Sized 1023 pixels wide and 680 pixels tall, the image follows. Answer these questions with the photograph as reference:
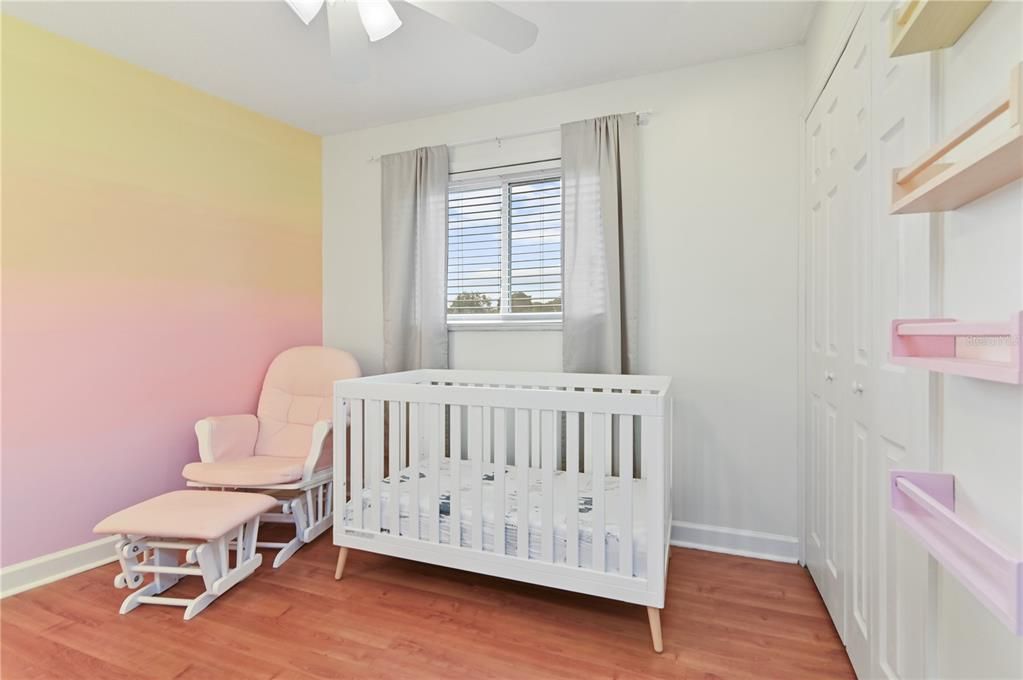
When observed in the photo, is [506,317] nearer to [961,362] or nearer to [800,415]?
[800,415]

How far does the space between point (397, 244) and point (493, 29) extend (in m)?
1.57

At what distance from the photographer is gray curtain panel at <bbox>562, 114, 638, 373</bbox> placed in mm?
2363

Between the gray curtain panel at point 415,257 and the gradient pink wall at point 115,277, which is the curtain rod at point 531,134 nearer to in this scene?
the gray curtain panel at point 415,257

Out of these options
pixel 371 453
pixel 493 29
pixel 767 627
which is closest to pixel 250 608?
pixel 371 453

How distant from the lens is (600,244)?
96.0 inches

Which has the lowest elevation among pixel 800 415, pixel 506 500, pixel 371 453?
pixel 506 500

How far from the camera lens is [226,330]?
271cm

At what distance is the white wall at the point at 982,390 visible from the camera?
29.3 inches

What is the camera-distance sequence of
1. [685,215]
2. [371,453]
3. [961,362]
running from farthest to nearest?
[685,215] < [371,453] < [961,362]

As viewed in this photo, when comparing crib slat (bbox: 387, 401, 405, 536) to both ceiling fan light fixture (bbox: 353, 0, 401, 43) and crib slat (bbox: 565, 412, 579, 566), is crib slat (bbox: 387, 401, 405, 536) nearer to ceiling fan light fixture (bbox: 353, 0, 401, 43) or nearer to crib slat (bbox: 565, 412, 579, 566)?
crib slat (bbox: 565, 412, 579, 566)

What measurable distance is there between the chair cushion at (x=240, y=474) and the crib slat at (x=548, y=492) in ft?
→ 4.21

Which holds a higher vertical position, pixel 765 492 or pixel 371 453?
pixel 371 453

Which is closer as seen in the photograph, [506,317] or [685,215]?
[685,215]

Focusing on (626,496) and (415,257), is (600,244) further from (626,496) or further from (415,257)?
(626,496)
